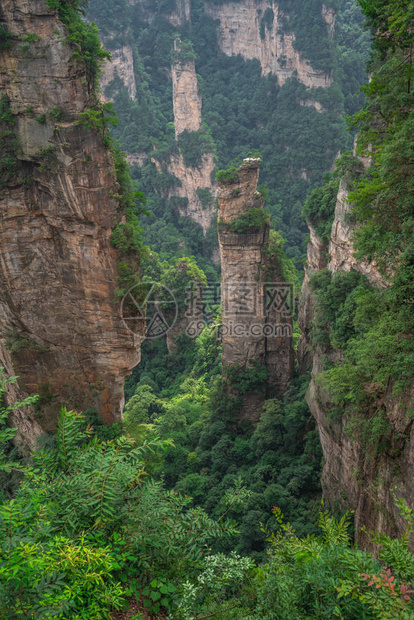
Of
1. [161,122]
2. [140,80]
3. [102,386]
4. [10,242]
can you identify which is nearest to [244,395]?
[102,386]

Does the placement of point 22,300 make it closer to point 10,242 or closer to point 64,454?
point 10,242

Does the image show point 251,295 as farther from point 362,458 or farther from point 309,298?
point 362,458

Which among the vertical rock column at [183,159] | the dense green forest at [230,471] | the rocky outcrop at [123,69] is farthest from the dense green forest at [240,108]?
the dense green forest at [230,471]

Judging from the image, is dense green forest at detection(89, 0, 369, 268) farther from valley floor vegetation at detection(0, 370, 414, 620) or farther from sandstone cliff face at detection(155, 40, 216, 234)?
valley floor vegetation at detection(0, 370, 414, 620)

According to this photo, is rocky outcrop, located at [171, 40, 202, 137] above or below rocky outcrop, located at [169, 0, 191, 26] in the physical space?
below

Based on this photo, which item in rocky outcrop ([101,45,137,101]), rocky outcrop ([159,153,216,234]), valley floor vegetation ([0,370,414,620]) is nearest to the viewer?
valley floor vegetation ([0,370,414,620])

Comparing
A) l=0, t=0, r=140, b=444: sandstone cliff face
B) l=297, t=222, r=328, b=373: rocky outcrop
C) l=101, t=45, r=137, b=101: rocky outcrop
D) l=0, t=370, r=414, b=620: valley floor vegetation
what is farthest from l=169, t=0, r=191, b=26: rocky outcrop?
l=0, t=370, r=414, b=620: valley floor vegetation
